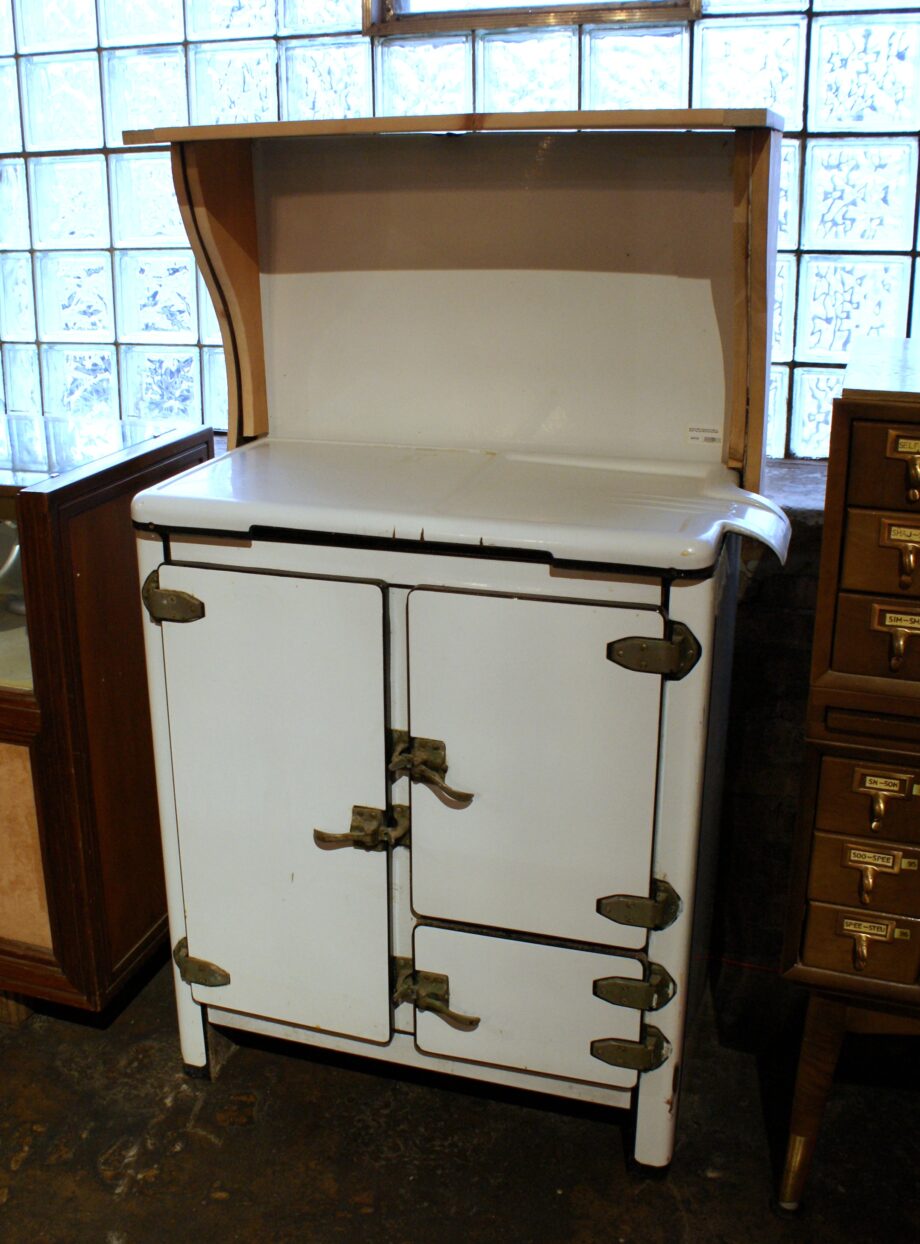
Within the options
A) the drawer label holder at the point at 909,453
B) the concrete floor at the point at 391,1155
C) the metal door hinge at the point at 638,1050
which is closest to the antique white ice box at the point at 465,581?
the metal door hinge at the point at 638,1050

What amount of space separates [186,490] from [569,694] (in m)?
0.59

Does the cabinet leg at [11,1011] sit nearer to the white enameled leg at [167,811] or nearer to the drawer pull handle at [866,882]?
the white enameled leg at [167,811]

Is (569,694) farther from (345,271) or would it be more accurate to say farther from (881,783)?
(345,271)

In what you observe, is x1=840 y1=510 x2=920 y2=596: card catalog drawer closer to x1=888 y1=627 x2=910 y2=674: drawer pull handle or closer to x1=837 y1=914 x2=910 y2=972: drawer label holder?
x1=888 y1=627 x2=910 y2=674: drawer pull handle

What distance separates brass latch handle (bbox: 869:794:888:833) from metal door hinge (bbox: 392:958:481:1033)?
607mm

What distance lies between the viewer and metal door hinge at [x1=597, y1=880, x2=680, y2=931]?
5.12ft

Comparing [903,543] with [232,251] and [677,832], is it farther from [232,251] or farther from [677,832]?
[232,251]

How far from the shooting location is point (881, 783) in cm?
146

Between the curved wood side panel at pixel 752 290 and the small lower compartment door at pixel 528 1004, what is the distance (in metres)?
0.72

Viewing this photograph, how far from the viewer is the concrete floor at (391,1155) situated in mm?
1656

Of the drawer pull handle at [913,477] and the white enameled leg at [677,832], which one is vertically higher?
the drawer pull handle at [913,477]

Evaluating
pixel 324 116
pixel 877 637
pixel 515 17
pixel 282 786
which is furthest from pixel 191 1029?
pixel 515 17

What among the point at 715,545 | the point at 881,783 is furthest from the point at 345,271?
the point at 881,783

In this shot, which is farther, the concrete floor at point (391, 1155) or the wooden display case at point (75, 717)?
the wooden display case at point (75, 717)
